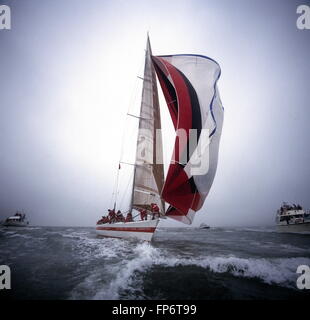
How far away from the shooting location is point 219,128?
962 cm

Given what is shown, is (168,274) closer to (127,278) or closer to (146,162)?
(127,278)

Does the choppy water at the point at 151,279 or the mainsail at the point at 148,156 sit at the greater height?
the mainsail at the point at 148,156

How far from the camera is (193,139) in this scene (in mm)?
9219

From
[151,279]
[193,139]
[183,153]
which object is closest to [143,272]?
[151,279]

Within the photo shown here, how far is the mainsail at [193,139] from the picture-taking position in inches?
356

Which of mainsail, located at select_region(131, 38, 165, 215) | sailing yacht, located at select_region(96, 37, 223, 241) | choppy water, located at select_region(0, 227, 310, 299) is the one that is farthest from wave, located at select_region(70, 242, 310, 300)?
mainsail, located at select_region(131, 38, 165, 215)

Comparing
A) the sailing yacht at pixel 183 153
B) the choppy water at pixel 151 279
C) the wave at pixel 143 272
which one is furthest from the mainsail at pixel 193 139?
the choppy water at pixel 151 279

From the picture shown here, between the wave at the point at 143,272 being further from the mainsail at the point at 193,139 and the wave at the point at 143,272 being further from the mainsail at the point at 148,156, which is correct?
the mainsail at the point at 148,156

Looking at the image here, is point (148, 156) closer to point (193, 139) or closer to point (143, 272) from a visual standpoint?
point (193, 139)

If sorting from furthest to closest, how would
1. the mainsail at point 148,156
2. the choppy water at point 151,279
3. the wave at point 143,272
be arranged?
the mainsail at point 148,156
the wave at point 143,272
the choppy water at point 151,279

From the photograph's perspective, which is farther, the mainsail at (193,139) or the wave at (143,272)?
the mainsail at (193,139)

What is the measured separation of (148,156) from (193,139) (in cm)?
529
